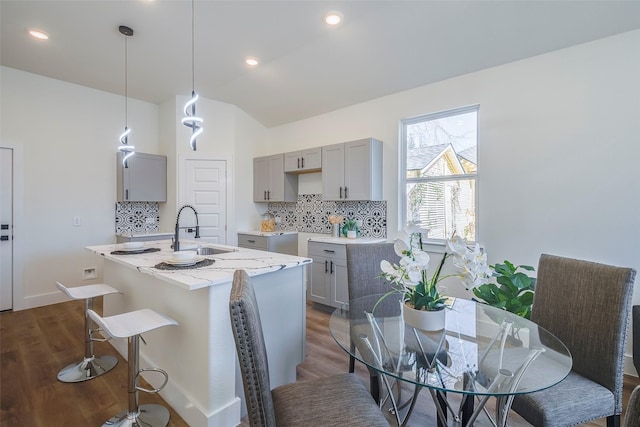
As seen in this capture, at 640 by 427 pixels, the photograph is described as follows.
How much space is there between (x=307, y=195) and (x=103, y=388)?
3306mm

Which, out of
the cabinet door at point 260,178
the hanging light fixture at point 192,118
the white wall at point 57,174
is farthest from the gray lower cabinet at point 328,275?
the white wall at point 57,174

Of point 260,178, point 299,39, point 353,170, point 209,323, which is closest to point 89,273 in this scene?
point 260,178

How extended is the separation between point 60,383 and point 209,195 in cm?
297

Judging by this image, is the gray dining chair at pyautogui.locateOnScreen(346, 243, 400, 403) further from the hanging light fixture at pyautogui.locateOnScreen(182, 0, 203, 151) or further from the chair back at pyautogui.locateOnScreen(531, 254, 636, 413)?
the hanging light fixture at pyautogui.locateOnScreen(182, 0, 203, 151)

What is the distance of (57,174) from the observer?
4.00m

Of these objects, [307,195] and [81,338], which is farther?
[307,195]

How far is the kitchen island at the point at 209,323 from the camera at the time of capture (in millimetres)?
1714

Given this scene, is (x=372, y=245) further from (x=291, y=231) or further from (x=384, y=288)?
(x=291, y=231)

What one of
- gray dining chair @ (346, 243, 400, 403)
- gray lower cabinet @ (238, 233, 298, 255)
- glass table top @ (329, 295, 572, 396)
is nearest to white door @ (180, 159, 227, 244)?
gray lower cabinet @ (238, 233, 298, 255)

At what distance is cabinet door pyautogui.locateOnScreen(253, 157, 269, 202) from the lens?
492cm

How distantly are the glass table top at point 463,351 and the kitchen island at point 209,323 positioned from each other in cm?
51

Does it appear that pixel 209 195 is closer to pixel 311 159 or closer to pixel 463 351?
pixel 311 159

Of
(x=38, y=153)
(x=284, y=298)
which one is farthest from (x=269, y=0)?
(x=38, y=153)

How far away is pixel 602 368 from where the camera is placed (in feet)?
4.61
